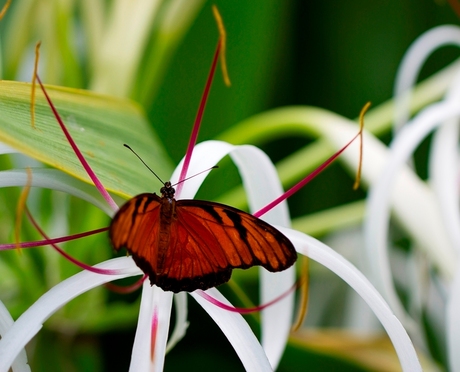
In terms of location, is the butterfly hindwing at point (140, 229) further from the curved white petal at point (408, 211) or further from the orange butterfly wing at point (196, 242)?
the curved white petal at point (408, 211)

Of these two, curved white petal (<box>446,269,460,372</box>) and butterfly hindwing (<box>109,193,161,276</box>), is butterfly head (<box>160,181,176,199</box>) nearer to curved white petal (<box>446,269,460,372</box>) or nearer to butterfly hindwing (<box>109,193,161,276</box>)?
butterfly hindwing (<box>109,193,161,276</box>)

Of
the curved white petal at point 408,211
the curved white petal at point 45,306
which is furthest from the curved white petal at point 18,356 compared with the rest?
the curved white petal at point 408,211

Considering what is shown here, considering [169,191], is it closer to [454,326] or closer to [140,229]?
[140,229]

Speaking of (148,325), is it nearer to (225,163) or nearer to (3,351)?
(3,351)

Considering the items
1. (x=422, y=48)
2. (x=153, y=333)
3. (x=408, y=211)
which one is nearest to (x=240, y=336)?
(x=153, y=333)

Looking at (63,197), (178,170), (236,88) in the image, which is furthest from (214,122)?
(178,170)

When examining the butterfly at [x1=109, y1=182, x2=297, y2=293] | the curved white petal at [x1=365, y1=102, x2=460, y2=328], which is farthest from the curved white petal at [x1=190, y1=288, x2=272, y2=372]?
the curved white petal at [x1=365, y1=102, x2=460, y2=328]
